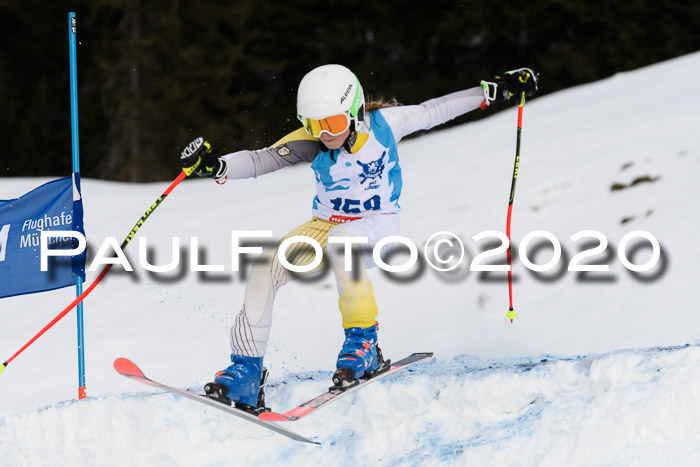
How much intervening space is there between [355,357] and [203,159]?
1.26 m

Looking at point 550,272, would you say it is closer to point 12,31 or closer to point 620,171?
point 620,171

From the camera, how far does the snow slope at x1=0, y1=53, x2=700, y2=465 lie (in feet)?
14.9

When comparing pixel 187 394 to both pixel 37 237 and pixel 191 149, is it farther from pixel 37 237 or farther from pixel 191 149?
pixel 37 237

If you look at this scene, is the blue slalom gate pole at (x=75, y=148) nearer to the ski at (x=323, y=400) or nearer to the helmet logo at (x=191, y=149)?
the helmet logo at (x=191, y=149)

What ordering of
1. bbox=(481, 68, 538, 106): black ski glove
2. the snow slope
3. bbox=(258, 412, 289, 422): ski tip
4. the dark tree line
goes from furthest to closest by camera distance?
the dark tree line < bbox=(481, 68, 538, 106): black ski glove < the snow slope < bbox=(258, 412, 289, 422): ski tip

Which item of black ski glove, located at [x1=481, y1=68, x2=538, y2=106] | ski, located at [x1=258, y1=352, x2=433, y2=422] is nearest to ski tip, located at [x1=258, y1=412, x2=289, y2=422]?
ski, located at [x1=258, y1=352, x2=433, y2=422]

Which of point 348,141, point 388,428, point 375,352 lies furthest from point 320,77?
point 388,428

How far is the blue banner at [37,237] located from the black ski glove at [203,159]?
1.79 meters

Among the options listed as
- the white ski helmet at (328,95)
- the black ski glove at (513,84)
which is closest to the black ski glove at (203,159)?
the white ski helmet at (328,95)

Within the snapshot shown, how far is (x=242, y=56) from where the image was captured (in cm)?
2100

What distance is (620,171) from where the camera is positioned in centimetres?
917

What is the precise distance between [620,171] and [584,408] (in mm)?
5202

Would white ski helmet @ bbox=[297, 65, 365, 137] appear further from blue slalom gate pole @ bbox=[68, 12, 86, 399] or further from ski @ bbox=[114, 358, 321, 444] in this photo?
blue slalom gate pole @ bbox=[68, 12, 86, 399]

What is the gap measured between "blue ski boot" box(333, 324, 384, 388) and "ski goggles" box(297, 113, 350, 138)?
1.05 meters
